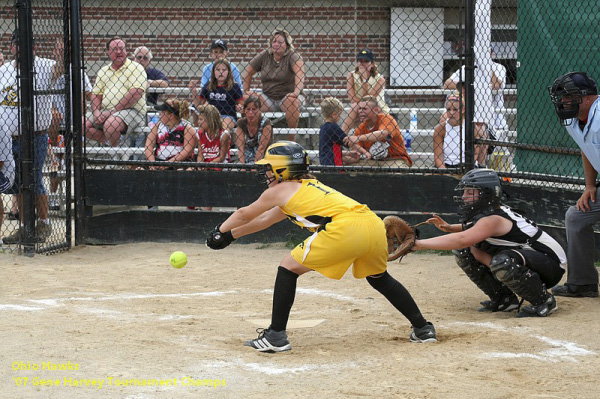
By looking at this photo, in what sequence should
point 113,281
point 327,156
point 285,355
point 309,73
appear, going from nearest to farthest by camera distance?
point 285,355 < point 113,281 < point 327,156 < point 309,73

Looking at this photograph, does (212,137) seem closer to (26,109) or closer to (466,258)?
(26,109)

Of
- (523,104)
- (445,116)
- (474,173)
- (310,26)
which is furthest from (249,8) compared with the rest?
(474,173)

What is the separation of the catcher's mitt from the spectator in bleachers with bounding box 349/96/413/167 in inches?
140

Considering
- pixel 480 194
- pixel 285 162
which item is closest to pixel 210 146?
pixel 480 194

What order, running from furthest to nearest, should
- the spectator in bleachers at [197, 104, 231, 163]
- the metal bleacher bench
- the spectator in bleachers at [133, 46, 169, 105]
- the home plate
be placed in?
the spectator in bleachers at [133, 46, 169, 105]
the metal bleacher bench
the spectator in bleachers at [197, 104, 231, 163]
the home plate

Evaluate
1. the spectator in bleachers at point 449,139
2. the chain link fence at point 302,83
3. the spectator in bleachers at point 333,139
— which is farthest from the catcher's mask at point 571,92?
the spectator in bleachers at point 333,139

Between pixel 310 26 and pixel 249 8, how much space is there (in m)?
1.19

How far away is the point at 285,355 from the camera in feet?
17.7

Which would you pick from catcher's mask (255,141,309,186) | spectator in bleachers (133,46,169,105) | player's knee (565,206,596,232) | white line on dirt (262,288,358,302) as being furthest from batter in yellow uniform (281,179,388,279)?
spectator in bleachers (133,46,169,105)

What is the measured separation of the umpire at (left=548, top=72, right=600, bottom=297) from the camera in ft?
21.5

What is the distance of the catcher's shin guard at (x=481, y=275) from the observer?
654 centimetres

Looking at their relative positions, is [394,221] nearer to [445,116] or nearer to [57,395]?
[57,395]

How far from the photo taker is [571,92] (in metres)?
6.54

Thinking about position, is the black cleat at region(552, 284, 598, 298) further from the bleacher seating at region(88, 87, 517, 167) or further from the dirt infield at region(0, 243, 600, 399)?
the bleacher seating at region(88, 87, 517, 167)
